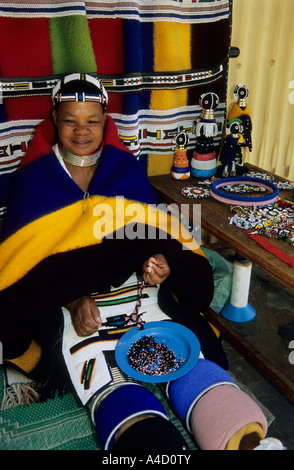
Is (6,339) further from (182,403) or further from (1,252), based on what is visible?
(182,403)

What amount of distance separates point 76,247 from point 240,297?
0.99 meters

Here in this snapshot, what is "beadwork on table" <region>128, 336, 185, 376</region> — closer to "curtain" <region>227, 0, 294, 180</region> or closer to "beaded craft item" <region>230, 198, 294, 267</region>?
"beaded craft item" <region>230, 198, 294, 267</region>

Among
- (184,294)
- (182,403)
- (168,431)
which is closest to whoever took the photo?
(168,431)

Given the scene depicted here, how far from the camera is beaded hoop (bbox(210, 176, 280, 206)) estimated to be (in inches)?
61.8

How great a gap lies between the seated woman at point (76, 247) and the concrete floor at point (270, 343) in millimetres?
332

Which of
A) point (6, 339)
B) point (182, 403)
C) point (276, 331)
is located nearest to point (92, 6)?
point (6, 339)

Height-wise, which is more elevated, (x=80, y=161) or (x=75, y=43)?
(x=75, y=43)

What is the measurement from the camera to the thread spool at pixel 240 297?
193 cm

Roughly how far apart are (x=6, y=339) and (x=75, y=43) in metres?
1.17

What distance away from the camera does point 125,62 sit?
1.77 metres

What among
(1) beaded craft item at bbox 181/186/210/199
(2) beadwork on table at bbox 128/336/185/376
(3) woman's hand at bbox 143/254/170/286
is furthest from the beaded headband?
(2) beadwork on table at bbox 128/336/185/376

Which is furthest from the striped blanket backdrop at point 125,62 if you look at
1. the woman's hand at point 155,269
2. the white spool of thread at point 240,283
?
the woman's hand at point 155,269

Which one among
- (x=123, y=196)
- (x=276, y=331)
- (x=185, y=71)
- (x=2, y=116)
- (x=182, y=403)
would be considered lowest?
(x=276, y=331)

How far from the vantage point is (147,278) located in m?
1.41
